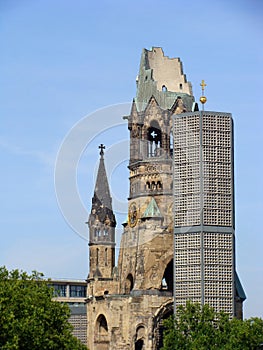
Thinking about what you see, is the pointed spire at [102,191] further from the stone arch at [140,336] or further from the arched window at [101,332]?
the stone arch at [140,336]

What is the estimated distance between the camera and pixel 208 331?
117 meters

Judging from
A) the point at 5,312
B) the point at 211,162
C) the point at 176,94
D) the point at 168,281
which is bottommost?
the point at 5,312

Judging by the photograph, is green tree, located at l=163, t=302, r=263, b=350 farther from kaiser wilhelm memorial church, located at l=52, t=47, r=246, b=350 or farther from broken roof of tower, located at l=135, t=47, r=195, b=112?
broken roof of tower, located at l=135, t=47, r=195, b=112

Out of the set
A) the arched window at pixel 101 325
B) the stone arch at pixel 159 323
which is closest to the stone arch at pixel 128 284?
the arched window at pixel 101 325

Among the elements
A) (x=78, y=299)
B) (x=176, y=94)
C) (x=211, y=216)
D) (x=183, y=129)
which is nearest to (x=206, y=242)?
(x=211, y=216)

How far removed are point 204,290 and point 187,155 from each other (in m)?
14.7

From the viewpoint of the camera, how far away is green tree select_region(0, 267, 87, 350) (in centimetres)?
9462

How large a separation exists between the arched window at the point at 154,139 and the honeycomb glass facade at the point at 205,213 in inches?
534

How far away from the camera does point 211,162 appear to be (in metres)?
132

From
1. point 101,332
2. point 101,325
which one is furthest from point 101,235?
point 101,332

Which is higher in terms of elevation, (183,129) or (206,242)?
(183,129)

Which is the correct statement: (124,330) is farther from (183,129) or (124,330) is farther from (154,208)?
(183,129)

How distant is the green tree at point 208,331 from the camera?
373 ft

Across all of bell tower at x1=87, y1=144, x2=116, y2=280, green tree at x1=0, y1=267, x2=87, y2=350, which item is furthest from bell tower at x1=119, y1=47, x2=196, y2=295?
green tree at x1=0, y1=267, x2=87, y2=350
